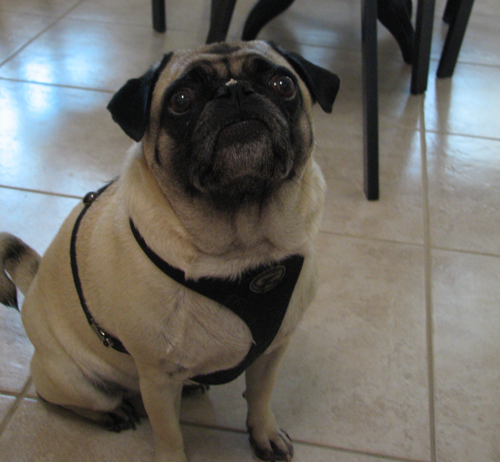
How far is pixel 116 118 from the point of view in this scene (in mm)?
865

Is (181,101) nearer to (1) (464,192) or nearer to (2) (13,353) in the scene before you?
(2) (13,353)

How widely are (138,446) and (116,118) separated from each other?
0.78 m

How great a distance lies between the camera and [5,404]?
1.23 metres

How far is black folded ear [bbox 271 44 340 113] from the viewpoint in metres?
0.97

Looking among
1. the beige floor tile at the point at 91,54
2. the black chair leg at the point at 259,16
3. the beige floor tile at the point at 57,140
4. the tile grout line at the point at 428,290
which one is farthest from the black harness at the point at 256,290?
the black chair leg at the point at 259,16

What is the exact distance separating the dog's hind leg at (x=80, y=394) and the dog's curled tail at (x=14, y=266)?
0.16 m

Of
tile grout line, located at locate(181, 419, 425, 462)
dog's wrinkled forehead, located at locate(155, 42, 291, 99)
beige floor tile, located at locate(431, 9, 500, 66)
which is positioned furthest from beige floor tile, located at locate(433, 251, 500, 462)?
beige floor tile, located at locate(431, 9, 500, 66)

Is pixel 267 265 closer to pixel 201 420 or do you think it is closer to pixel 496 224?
pixel 201 420

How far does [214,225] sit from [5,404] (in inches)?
31.3

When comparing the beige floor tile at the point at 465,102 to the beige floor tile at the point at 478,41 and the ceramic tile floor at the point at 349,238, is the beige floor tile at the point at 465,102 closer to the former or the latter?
the ceramic tile floor at the point at 349,238

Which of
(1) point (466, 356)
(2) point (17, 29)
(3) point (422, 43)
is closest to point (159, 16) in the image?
(2) point (17, 29)

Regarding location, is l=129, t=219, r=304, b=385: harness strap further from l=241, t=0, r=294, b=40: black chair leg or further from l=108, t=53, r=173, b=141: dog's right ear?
l=241, t=0, r=294, b=40: black chair leg

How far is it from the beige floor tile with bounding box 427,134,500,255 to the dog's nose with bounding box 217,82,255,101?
1.13 metres

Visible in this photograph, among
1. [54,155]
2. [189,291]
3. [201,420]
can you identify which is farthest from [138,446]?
[54,155]
